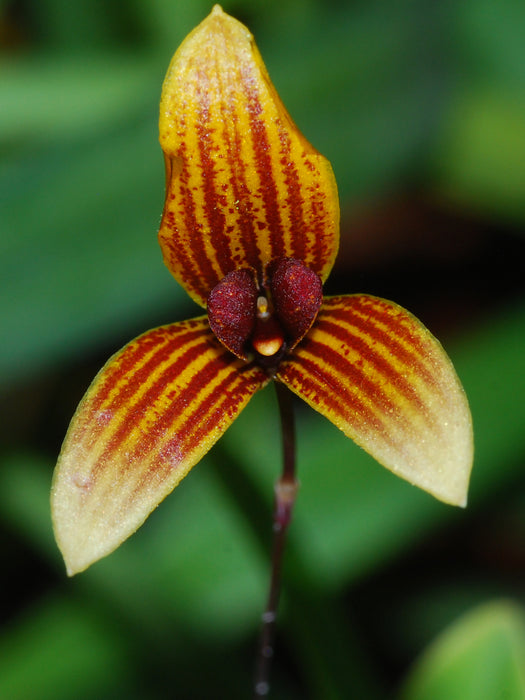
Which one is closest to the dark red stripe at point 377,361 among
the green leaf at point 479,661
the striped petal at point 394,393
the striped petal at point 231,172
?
the striped petal at point 394,393

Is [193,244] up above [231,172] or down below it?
below

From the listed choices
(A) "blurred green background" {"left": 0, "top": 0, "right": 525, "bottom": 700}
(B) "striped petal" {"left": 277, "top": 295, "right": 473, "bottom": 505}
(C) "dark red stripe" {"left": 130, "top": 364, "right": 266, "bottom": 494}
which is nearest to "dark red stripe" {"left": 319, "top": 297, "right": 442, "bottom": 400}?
(B) "striped petal" {"left": 277, "top": 295, "right": 473, "bottom": 505}

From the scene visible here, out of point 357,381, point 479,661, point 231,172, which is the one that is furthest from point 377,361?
point 479,661

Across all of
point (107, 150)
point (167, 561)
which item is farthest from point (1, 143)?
point (167, 561)

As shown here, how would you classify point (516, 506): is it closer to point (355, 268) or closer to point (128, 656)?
point (355, 268)

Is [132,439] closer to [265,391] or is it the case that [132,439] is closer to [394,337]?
[394,337]

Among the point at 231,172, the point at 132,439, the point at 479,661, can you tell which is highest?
the point at 231,172

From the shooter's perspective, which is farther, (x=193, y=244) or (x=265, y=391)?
(x=265, y=391)

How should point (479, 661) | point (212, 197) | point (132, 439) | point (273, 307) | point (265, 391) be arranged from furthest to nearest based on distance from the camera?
1. point (265, 391)
2. point (479, 661)
3. point (273, 307)
4. point (212, 197)
5. point (132, 439)
